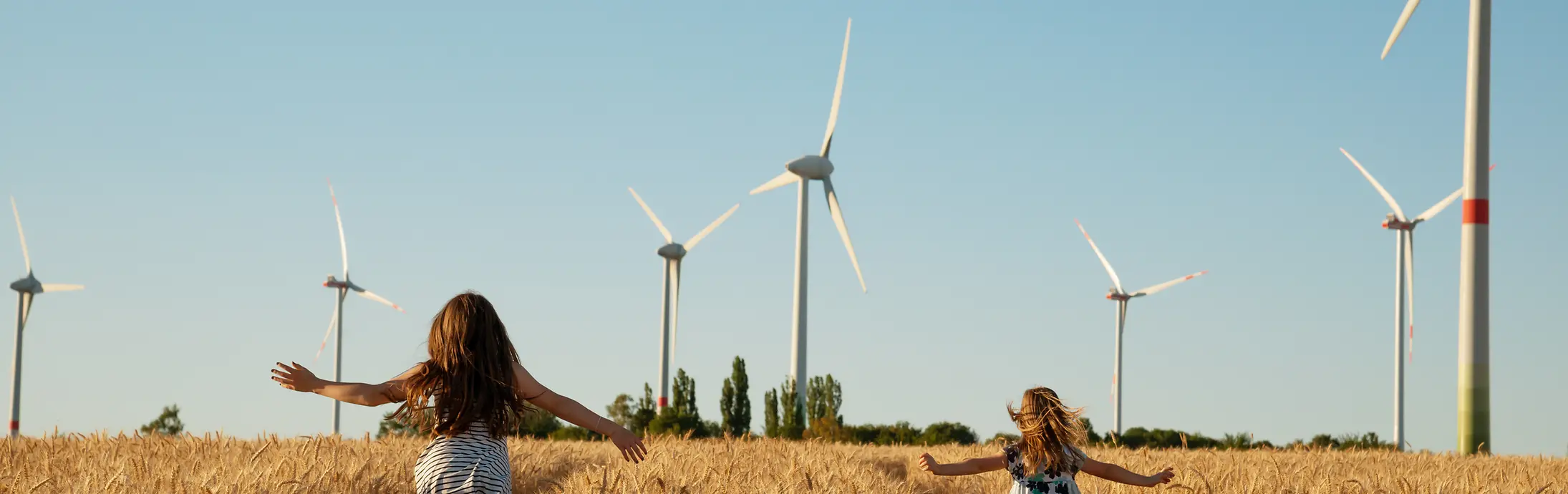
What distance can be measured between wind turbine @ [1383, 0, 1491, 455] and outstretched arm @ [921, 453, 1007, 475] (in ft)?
78.6

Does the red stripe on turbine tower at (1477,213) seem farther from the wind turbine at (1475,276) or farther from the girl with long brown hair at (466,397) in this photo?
the girl with long brown hair at (466,397)

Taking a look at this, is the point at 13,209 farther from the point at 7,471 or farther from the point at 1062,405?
the point at 1062,405

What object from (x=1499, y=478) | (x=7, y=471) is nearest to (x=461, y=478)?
(x=7, y=471)

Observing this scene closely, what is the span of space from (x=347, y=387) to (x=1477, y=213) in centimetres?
2911

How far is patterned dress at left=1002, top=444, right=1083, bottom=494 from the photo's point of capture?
11.0 m

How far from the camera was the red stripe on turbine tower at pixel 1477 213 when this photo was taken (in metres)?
30.6

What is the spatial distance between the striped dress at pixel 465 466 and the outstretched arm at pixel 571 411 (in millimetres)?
379

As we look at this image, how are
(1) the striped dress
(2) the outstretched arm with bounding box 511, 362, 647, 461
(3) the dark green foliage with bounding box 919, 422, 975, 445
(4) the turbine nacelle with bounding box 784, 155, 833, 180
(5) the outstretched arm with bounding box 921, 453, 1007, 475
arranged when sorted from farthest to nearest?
1. (4) the turbine nacelle with bounding box 784, 155, 833, 180
2. (3) the dark green foliage with bounding box 919, 422, 975, 445
3. (5) the outstretched arm with bounding box 921, 453, 1007, 475
4. (2) the outstretched arm with bounding box 511, 362, 647, 461
5. (1) the striped dress

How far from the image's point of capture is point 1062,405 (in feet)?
35.7

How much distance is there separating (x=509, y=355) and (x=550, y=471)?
36.4 ft

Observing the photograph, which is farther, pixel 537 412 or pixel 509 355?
pixel 537 412

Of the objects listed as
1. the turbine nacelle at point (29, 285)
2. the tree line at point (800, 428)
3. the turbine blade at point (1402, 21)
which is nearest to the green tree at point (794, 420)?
the tree line at point (800, 428)

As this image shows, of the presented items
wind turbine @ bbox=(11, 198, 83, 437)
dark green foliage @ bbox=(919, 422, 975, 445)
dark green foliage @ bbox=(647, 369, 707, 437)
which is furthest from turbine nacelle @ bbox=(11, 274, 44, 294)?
dark green foliage @ bbox=(919, 422, 975, 445)

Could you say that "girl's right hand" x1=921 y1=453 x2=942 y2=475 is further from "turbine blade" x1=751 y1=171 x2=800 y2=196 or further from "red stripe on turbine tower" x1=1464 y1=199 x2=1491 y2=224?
"turbine blade" x1=751 y1=171 x2=800 y2=196
